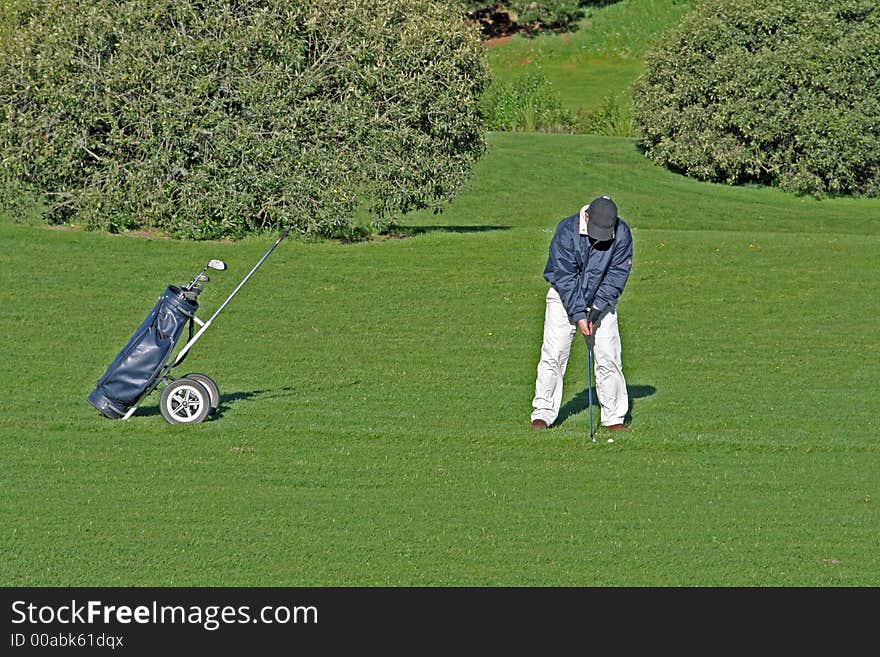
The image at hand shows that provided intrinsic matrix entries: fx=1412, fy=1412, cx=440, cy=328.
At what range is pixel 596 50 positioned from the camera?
62.8 m

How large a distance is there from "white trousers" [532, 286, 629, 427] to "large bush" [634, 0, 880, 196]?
26303mm

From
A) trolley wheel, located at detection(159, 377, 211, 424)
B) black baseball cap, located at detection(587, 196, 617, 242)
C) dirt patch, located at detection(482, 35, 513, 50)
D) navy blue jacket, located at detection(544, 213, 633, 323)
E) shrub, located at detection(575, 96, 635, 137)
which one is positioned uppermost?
black baseball cap, located at detection(587, 196, 617, 242)

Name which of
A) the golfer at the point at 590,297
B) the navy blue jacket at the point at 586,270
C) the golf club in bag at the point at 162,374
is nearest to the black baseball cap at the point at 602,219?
the golfer at the point at 590,297

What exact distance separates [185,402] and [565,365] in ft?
11.4

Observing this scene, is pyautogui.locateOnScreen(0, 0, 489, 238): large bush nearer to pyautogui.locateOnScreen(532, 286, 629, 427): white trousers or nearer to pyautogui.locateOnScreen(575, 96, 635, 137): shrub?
pyautogui.locateOnScreen(532, 286, 629, 427): white trousers

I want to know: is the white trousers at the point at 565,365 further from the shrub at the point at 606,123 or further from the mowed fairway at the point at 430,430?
the shrub at the point at 606,123

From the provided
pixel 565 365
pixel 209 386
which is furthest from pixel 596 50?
pixel 209 386

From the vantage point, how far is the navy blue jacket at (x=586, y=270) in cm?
1230

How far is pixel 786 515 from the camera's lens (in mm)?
10320

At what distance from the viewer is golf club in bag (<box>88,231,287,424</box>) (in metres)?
12.5

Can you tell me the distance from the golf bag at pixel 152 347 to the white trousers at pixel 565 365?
10.5ft

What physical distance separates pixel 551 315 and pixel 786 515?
3208 mm

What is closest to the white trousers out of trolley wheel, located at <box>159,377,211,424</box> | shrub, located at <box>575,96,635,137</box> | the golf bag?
trolley wheel, located at <box>159,377,211,424</box>

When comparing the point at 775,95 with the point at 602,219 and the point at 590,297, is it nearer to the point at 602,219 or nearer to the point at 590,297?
the point at 590,297
